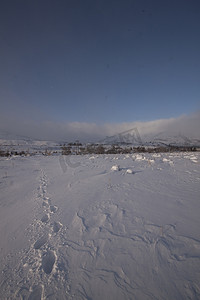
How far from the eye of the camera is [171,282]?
135 centimetres

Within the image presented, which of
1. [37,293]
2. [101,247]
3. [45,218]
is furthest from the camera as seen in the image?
[45,218]

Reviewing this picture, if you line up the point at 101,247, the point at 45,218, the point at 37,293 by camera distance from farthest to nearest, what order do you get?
1. the point at 45,218
2. the point at 101,247
3. the point at 37,293

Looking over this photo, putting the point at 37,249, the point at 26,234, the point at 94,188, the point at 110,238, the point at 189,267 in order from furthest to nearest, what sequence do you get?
the point at 94,188 < the point at 26,234 < the point at 110,238 < the point at 37,249 < the point at 189,267

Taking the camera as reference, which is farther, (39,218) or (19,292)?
(39,218)

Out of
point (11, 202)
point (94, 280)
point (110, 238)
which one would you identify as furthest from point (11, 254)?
point (11, 202)

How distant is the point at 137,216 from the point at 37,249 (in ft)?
5.91

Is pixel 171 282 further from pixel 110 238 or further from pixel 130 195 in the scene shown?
pixel 130 195

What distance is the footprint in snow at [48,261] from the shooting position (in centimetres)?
158

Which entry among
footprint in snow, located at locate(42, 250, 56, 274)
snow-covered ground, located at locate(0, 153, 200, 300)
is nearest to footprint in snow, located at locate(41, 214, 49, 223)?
snow-covered ground, located at locate(0, 153, 200, 300)

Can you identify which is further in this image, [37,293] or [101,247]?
[101,247]

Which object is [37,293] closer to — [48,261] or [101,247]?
[48,261]

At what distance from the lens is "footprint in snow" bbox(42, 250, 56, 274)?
1.58m

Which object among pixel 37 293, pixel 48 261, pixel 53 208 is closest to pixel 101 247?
pixel 48 261

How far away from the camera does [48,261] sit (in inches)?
66.4
